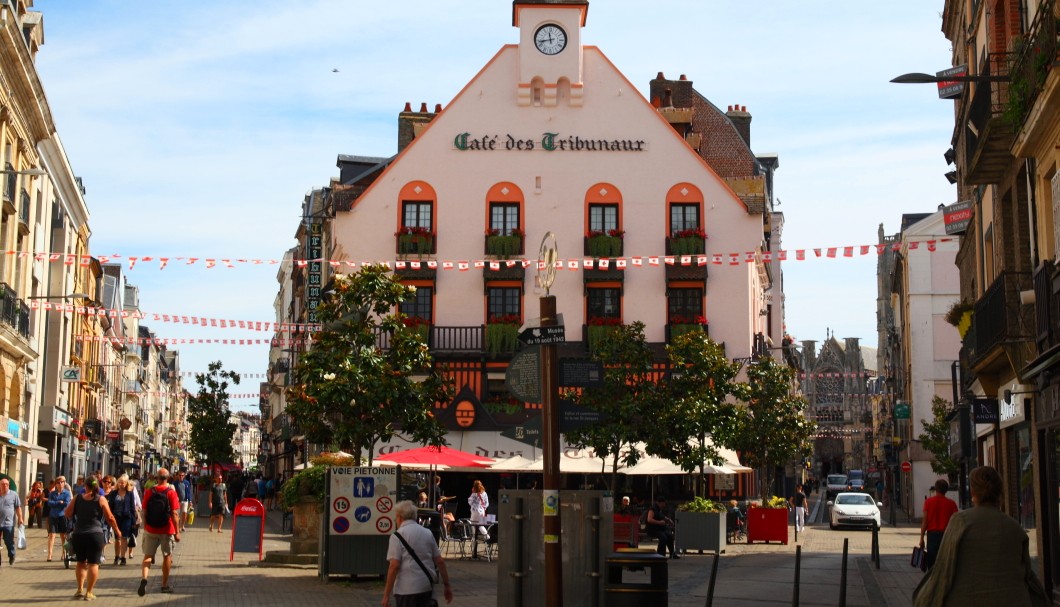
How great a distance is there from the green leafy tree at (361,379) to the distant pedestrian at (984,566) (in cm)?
1495

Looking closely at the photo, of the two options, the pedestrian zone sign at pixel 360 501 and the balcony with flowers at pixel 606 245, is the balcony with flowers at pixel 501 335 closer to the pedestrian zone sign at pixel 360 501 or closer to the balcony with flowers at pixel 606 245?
the balcony with flowers at pixel 606 245

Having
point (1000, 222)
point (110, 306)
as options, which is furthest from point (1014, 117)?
point (110, 306)

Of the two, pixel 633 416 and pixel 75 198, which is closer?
pixel 633 416

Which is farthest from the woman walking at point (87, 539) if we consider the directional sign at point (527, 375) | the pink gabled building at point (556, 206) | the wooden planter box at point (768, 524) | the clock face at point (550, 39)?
the clock face at point (550, 39)

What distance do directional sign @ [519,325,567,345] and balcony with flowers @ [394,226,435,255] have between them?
30.6m

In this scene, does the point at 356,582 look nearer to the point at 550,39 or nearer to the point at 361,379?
the point at 361,379

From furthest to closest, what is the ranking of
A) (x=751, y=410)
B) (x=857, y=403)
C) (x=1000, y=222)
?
(x=857, y=403) → (x=751, y=410) → (x=1000, y=222)

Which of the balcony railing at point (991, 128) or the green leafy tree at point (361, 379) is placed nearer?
the balcony railing at point (991, 128)

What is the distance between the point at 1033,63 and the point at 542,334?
7102 millimetres

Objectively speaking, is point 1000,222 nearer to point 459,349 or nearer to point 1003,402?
point 1003,402

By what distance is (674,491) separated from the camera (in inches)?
1649

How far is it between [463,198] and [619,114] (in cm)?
586

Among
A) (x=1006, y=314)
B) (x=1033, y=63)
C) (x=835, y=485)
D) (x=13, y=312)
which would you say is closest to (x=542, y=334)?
(x=1033, y=63)

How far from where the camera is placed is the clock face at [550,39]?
43344mm
